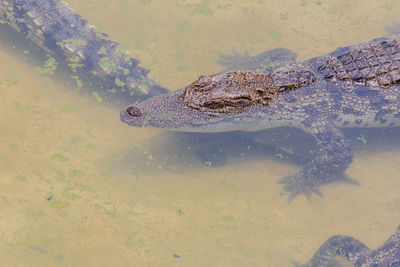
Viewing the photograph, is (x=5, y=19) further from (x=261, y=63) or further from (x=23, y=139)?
(x=261, y=63)

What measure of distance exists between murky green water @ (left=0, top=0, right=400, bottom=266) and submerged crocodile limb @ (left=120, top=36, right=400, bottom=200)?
27cm

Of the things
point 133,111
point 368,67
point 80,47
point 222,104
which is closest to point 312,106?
point 368,67

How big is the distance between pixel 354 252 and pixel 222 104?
6.27ft

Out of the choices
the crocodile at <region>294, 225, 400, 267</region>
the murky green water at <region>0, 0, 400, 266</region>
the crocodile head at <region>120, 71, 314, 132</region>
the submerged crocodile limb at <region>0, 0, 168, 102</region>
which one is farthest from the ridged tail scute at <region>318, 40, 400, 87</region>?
the submerged crocodile limb at <region>0, 0, 168, 102</region>

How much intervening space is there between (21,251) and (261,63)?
3466 mm

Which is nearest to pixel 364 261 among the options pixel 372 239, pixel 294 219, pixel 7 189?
pixel 372 239

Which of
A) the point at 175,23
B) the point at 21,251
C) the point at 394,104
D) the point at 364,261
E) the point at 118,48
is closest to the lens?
the point at 21,251

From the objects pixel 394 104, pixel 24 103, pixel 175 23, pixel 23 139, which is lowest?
pixel 23 139

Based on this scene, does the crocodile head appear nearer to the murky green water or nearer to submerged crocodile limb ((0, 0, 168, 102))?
the murky green water

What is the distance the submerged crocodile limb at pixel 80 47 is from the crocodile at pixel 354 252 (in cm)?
242

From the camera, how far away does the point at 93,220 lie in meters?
3.32

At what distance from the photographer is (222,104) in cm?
356

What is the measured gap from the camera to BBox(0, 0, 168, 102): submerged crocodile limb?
4.12m

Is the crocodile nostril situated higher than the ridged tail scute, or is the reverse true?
the ridged tail scute
